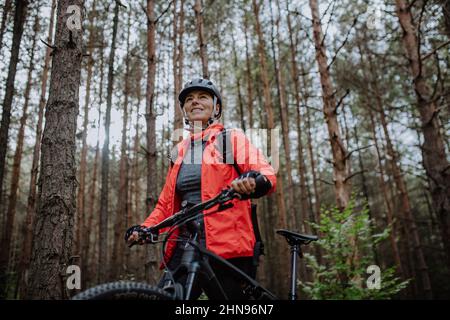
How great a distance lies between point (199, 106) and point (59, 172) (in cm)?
163

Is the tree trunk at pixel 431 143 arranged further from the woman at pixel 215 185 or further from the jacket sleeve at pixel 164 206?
the jacket sleeve at pixel 164 206

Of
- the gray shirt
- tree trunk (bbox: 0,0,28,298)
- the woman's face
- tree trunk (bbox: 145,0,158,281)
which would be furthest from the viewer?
tree trunk (bbox: 0,0,28,298)

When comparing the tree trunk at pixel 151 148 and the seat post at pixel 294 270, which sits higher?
the tree trunk at pixel 151 148

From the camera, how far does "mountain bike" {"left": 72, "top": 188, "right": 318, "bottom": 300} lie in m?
1.75

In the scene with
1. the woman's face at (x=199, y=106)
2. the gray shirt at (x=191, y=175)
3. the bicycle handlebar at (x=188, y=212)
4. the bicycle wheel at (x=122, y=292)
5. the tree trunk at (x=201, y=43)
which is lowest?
the bicycle wheel at (x=122, y=292)

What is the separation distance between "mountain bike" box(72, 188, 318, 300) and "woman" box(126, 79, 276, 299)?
0.30ft

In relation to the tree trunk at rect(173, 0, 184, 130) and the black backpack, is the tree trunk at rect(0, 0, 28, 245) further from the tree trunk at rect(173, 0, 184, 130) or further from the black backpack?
the black backpack

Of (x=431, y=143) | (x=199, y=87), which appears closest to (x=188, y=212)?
(x=199, y=87)

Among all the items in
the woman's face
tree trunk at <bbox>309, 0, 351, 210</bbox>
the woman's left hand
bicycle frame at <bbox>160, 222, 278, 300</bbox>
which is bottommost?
bicycle frame at <bbox>160, 222, 278, 300</bbox>

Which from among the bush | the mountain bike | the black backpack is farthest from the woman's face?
A: the bush

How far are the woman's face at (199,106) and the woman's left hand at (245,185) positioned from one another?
3.96ft

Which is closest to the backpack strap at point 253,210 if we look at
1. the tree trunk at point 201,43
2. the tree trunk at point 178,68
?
the tree trunk at point 201,43

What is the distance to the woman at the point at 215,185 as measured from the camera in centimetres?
232
